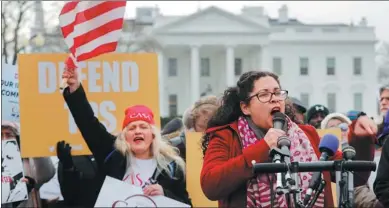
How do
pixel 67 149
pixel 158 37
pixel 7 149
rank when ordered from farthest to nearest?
pixel 158 37 < pixel 7 149 < pixel 67 149

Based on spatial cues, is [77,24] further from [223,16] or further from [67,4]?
[223,16]

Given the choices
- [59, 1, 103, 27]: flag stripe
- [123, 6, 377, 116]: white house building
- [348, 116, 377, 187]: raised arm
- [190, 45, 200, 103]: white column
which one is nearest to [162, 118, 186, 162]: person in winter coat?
[59, 1, 103, 27]: flag stripe

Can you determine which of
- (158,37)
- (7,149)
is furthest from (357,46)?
(7,149)

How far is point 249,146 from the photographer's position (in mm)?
3129

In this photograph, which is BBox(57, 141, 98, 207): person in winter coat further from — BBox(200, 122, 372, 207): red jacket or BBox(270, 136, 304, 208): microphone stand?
BBox(270, 136, 304, 208): microphone stand

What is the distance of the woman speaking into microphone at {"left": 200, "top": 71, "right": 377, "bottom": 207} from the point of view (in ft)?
10.2

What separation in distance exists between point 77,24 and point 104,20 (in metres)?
0.17

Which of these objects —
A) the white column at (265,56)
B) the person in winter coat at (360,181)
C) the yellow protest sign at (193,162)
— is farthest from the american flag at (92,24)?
the white column at (265,56)

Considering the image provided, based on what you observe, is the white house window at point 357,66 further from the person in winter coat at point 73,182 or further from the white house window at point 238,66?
the person in winter coat at point 73,182

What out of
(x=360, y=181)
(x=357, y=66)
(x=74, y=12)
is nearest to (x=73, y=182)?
(x=74, y=12)

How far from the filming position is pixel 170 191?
4.54m

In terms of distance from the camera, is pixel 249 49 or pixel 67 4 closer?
pixel 67 4

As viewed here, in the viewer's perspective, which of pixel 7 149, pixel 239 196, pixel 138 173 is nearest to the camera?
pixel 239 196

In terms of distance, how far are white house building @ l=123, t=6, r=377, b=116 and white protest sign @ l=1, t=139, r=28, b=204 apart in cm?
6733
